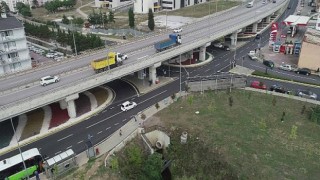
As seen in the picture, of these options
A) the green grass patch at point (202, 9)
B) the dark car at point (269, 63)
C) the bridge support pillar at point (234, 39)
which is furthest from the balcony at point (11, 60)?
the green grass patch at point (202, 9)

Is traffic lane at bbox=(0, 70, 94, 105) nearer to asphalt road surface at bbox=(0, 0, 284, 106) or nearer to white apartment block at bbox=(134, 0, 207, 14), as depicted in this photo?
asphalt road surface at bbox=(0, 0, 284, 106)

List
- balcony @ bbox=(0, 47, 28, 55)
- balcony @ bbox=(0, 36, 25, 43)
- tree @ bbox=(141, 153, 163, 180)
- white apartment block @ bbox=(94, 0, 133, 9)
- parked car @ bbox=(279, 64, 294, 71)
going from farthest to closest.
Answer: white apartment block @ bbox=(94, 0, 133, 9)
balcony @ bbox=(0, 47, 28, 55)
balcony @ bbox=(0, 36, 25, 43)
parked car @ bbox=(279, 64, 294, 71)
tree @ bbox=(141, 153, 163, 180)

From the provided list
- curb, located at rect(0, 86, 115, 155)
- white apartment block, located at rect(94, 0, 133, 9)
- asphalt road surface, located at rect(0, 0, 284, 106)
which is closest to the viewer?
curb, located at rect(0, 86, 115, 155)

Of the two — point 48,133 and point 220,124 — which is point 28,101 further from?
point 220,124

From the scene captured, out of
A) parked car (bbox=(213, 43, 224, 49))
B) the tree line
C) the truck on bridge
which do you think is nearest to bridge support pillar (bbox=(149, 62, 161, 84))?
the truck on bridge

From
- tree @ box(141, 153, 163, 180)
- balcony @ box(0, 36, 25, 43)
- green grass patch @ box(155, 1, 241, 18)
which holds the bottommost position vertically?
tree @ box(141, 153, 163, 180)

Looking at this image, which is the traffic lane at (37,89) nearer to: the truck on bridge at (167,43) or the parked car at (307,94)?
the truck on bridge at (167,43)

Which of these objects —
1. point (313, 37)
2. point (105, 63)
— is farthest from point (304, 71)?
point (105, 63)

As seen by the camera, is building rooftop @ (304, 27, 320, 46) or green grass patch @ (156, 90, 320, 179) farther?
building rooftop @ (304, 27, 320, 46)
